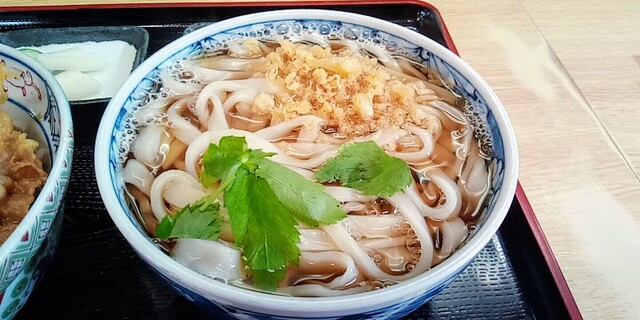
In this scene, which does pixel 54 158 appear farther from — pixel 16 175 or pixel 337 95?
pixel 337 95

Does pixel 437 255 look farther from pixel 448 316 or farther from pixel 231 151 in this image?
pixel 231 151

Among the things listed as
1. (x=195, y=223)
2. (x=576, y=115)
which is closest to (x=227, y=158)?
(x=195, y=223)

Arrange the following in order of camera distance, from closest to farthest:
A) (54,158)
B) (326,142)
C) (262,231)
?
(262,231)
(54,158)
(326,142)

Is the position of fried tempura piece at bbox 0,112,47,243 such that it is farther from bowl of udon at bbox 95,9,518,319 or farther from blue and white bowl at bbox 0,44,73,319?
bowl of udon at bbox 95,9,518,319

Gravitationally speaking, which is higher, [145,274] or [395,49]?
[395,49]

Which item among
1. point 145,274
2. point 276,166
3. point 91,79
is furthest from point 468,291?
point 91,79

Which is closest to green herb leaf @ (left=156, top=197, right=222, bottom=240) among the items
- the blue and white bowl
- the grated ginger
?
the blue and white bowl

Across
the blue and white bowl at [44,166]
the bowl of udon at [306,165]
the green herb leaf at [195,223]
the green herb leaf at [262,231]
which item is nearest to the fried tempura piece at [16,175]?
the blue and white bowl at [44,166]
